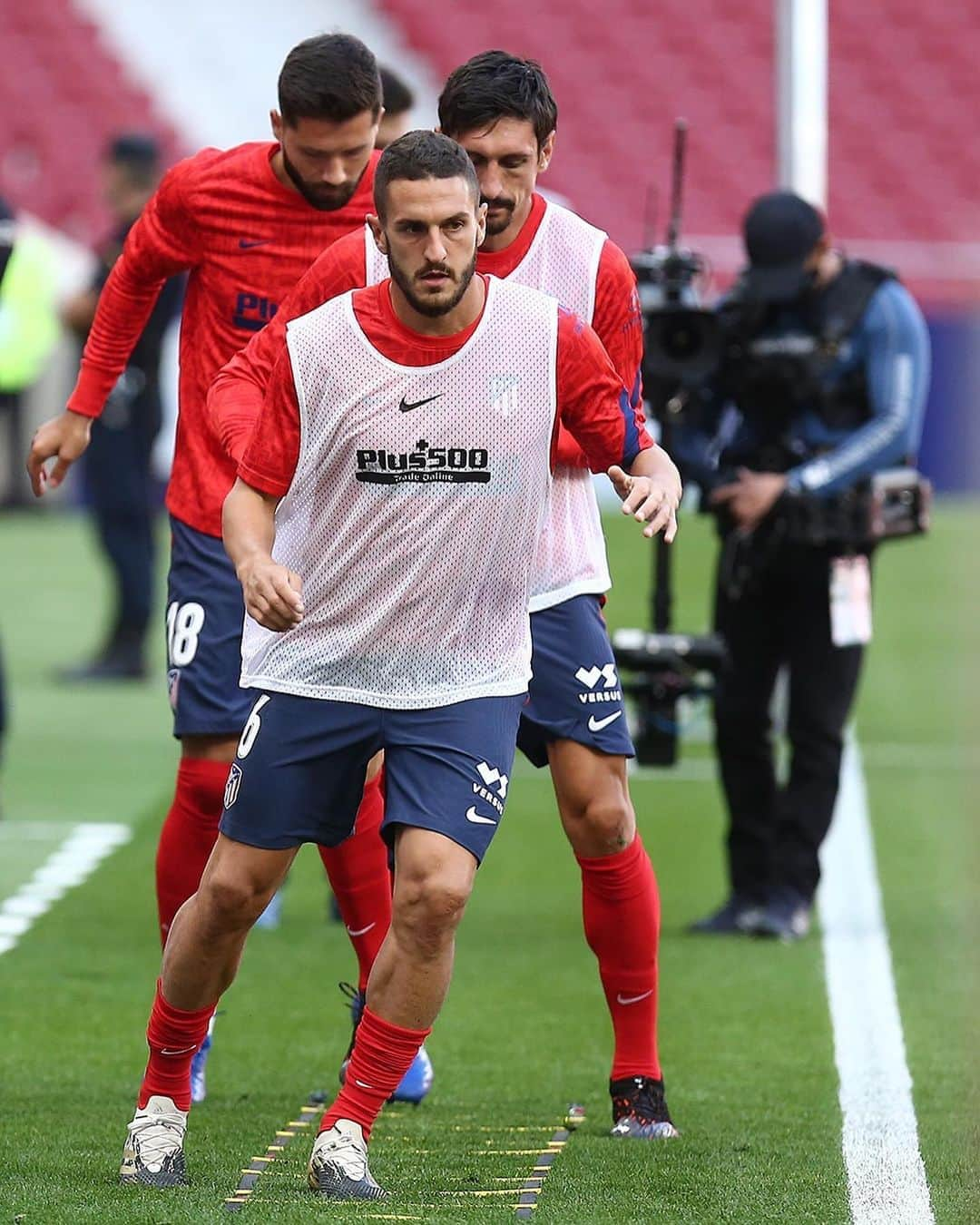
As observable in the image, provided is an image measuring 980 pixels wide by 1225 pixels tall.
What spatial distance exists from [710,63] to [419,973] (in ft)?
60.9

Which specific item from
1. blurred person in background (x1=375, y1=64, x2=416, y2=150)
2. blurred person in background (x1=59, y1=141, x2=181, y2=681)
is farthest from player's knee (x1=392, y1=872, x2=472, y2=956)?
blurred person in background (x1=59, y1=141, x2=181, y2=681)

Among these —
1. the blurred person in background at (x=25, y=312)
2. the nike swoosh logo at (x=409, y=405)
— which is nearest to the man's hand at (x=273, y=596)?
the nike swoosh logo at (x=409, y=405)

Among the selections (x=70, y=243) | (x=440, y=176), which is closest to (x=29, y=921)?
(x=440, y=176)

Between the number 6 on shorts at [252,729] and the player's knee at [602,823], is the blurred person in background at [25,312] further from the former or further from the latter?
the number 6 on shorts at [252,729]

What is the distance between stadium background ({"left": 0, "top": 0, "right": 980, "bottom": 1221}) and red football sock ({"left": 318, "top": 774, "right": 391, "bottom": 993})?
0.39m

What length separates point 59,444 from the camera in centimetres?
500

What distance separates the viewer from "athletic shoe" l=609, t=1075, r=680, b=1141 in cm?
461

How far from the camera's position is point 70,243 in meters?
20.0

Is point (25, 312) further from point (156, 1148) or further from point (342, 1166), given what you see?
point (342, 1166)

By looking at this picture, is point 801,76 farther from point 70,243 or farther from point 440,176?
point 70,243

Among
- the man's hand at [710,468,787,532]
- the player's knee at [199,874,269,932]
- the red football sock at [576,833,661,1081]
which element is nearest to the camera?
the player's knee at [199,874,269,932]

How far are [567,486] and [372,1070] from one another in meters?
1.26

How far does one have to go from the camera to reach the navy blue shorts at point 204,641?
4793 mm

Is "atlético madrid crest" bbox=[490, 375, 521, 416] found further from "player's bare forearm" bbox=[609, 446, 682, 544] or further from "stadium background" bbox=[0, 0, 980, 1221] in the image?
"stadium background" bbox=[0, 0, 980, 1221]
